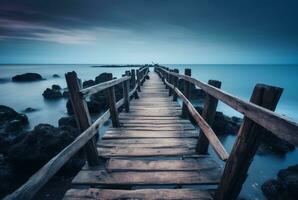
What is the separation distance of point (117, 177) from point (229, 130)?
11.8 m

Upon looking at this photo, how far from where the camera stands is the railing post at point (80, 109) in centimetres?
284

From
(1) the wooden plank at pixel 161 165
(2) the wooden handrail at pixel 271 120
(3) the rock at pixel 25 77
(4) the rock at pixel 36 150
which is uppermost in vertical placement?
(2) the wooden handrail at pixel 271 120

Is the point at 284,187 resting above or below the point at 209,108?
below

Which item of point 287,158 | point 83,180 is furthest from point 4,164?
point 287,158

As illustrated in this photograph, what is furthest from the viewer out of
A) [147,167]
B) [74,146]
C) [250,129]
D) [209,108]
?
[147,167]

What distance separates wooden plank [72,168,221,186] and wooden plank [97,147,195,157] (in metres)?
0.61

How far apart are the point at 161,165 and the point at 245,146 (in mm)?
1788

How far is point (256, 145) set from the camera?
75.1 inches

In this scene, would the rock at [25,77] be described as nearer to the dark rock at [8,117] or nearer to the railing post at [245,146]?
the dark rock at [8,117]

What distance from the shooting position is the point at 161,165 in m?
3.40

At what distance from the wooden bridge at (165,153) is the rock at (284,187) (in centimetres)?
389

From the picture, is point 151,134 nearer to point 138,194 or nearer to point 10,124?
point 138,194

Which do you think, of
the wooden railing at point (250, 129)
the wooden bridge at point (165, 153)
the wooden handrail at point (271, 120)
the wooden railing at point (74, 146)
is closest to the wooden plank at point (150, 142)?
the wooden bridge at point (165, 153)

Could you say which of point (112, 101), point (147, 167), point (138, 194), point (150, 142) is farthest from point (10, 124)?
point (138, 194)
